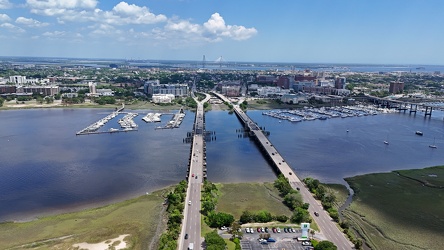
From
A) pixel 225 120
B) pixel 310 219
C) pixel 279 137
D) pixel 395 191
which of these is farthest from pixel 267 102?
pixel 310 219

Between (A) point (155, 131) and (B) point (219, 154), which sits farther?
(A) point (155, 131)

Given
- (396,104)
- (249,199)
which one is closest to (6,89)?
(249,199)

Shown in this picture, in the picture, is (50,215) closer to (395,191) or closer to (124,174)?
(124,174)

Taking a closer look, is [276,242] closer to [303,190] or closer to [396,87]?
[303,190]

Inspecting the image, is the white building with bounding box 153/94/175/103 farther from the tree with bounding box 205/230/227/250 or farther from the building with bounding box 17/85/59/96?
the tree with bounding box 205/230/227/250

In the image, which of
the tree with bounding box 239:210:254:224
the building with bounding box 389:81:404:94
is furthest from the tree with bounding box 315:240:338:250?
the building with bounding box 389:81:404:94

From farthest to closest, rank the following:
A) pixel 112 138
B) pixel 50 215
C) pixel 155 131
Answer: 1. pixel 155 131
2. pixel 112 138
3. pixel 50 215

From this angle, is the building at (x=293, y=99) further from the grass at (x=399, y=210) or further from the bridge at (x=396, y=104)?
the grass at (x=399, y=210)
